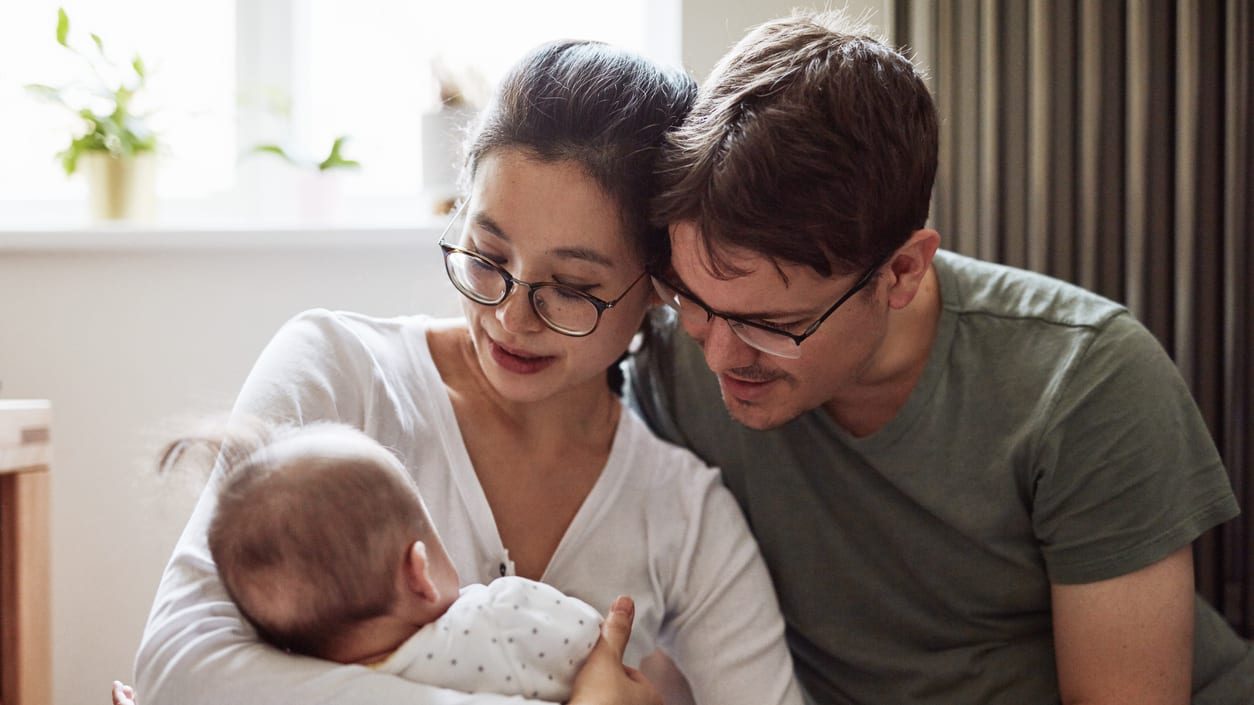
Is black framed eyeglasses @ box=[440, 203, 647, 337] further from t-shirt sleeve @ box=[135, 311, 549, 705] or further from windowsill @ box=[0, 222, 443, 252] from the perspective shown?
windowsill @ box=[0, 222, 443, 252]

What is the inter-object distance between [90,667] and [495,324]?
1.61 m

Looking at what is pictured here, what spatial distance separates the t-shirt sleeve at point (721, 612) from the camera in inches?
56.4

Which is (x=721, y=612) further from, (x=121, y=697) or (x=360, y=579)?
(x=121, y=697)

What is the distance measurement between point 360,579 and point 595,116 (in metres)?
0.59

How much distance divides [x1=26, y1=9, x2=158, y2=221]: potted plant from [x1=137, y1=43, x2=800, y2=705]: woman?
4.13 ft

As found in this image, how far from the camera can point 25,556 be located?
1.99m

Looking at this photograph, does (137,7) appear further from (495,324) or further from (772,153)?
(772,153)

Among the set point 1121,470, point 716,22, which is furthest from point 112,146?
point 1121,470

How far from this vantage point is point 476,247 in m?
1.35

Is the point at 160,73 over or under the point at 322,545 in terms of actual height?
over

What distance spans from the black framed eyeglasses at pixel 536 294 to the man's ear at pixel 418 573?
0.31 metres

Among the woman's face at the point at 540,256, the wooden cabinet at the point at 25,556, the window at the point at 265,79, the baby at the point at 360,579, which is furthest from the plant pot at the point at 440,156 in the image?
A: the baby at the point at 360,579

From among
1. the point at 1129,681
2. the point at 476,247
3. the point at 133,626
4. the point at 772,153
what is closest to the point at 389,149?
the point at 133,626

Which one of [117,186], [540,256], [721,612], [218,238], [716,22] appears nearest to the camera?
[540,256]
